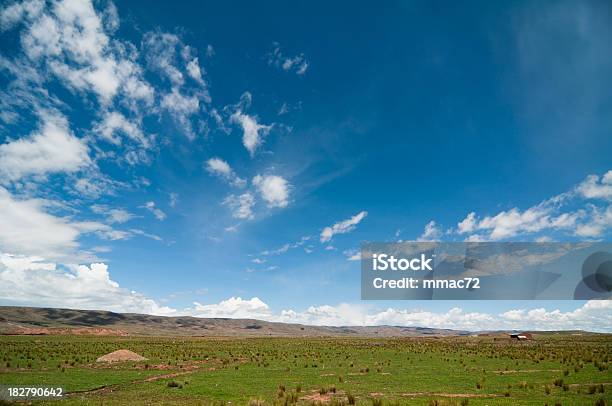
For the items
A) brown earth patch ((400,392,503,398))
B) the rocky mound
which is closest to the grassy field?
brown earth patch ((400,392,503,398))

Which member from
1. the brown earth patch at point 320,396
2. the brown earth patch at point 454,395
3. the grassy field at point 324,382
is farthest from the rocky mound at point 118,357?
the brown earth patch at point 454,395

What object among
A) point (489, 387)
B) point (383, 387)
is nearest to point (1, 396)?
point (383, 387)

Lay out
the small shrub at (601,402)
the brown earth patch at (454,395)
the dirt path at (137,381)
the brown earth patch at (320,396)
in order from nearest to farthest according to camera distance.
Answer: the small shrub at (601,402), the brown earth patch at (320,396), the brown earth patch at (454,395), the dirt path at (137,381)

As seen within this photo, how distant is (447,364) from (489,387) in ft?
47.6

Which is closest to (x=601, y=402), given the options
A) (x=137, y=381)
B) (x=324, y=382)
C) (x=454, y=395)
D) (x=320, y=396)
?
(x=454, y=395)

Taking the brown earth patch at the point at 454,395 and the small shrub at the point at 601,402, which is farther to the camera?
the brown earth patch at the point at 454,395

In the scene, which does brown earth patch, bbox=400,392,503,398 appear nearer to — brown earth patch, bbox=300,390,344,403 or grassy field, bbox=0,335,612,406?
grassy field, bbox=0,335,612,406

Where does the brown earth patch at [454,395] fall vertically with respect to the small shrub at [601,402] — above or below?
below

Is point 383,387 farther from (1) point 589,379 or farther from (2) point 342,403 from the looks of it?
(1) point 589,379

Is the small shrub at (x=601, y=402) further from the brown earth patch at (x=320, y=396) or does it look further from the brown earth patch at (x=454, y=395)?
the brown earth patch at (x=320, y=396)

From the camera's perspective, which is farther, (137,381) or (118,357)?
(118,357)

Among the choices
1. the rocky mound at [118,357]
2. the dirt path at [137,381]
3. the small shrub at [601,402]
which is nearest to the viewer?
the small shrub at [601,402]

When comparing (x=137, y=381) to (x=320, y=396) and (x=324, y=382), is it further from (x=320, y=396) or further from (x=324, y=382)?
(x=320, y=396)

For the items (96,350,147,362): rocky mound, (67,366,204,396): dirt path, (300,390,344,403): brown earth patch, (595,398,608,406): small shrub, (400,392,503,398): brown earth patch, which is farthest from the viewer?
(96,350,147,362): rocky mound
